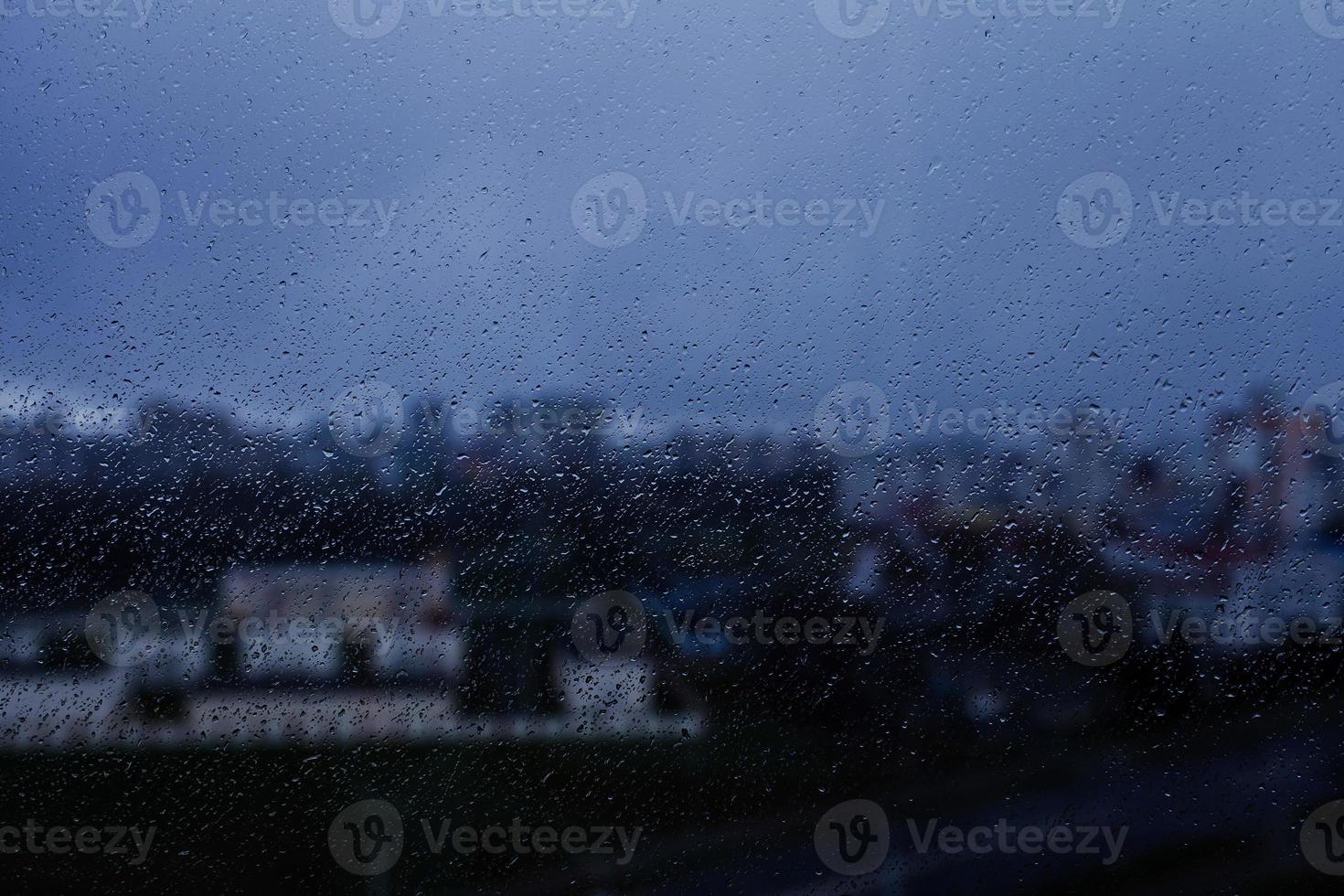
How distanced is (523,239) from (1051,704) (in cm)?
126

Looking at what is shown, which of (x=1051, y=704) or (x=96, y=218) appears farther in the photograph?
(x=96, y=218)

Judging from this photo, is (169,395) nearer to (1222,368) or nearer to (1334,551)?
(1222,368)

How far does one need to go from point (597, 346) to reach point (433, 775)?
82cm

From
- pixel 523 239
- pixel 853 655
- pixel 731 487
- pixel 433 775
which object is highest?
pixel 523 239

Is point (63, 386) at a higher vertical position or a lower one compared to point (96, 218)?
lower

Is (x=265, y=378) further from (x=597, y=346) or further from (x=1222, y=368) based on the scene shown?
(x=1222, y=368)

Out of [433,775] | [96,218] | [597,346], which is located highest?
[96,218]

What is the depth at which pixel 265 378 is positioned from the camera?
1.71 metres

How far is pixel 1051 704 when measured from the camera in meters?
1.65

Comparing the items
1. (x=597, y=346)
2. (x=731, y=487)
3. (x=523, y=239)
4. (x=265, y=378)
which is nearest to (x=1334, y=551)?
(x=731, y=487)

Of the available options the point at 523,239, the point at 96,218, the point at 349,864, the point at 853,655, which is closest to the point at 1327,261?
the point at 853,655

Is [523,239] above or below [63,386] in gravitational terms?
above

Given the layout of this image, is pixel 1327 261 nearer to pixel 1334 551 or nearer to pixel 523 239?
pixel 1334 551

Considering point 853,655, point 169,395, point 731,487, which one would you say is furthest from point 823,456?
point 169,395
